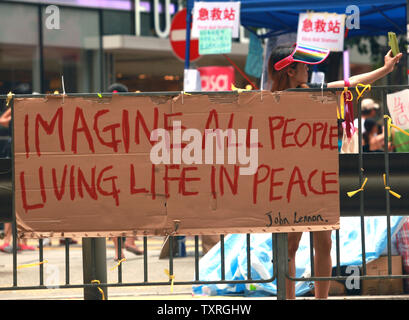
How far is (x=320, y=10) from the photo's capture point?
39.8ft

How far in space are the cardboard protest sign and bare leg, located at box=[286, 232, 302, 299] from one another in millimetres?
311

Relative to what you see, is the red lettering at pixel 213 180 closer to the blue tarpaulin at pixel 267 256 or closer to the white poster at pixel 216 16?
the blue tarpaulin at pixel 267 256

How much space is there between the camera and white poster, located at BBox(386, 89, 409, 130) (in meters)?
6.30

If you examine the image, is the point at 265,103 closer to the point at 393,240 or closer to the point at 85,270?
the point at 85,270

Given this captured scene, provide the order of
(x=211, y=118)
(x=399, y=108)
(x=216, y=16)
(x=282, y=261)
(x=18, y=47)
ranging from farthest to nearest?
(x=18, y=47) < (x=216, y=16) < (x=399, y=108) < (x=282, y=261) < (x=211, y=118)

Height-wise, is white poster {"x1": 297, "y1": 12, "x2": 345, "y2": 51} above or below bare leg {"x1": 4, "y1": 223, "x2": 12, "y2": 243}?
above

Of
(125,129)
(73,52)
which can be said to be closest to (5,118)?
(125,129)

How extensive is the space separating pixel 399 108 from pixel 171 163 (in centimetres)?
171

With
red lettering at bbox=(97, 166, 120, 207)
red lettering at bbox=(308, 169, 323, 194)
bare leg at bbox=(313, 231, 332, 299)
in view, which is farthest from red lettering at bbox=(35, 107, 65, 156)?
bare leg at bbox=(313, 231, 332, 299)

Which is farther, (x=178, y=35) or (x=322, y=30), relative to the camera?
(x=178, y=35)

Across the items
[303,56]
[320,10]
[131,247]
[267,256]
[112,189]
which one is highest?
[320,10]

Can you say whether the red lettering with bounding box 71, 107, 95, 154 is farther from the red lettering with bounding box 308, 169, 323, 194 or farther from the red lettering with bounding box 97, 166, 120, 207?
the red lettering with bounding box 308, 169, 323, 194

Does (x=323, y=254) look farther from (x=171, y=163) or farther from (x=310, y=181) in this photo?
(x=171, y=163)
